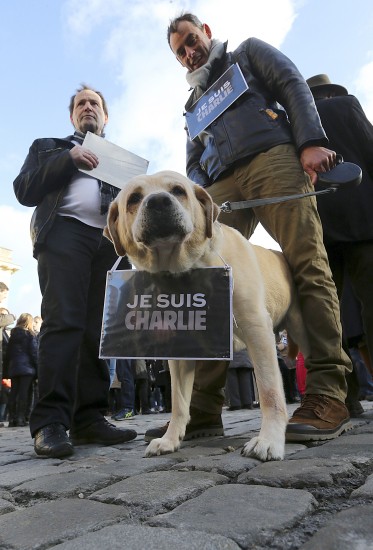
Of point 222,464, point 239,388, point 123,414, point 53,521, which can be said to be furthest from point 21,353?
point 53,521

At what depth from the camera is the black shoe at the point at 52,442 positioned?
247 centimetres

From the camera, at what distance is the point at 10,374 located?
25.3 ft

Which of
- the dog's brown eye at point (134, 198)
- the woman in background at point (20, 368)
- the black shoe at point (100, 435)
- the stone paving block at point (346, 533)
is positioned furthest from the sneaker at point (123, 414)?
the stone paving block at point (346, 533)

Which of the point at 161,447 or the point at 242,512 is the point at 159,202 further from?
the point at 242,512

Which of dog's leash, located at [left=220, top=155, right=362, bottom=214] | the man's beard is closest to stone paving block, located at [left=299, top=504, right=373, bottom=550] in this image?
dog's leash, located at [left=220, top=155, right=362, bottom=214]

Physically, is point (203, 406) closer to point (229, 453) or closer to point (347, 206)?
point (229, 453)

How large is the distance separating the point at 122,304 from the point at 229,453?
86cm

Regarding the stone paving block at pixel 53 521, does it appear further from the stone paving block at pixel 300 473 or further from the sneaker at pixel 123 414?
the sneaker at pixel 123 414

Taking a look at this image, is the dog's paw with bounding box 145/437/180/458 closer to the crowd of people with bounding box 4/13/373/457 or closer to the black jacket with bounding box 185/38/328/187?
the crowd of people with bounding box 4/13/373/457

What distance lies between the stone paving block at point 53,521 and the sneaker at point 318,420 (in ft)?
4.10

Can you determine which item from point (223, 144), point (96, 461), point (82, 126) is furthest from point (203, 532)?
point (82, 126)

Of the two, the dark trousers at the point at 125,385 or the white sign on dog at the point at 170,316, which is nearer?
the white sign on dog at the point at 170,316

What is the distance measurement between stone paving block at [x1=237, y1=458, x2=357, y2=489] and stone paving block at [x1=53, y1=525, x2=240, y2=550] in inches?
20.8

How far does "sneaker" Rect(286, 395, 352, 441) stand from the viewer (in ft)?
7.56
